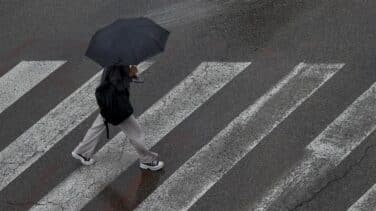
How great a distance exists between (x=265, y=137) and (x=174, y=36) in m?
3.03

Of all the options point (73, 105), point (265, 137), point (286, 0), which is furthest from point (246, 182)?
point (286, 0)

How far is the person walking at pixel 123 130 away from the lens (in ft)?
27.1

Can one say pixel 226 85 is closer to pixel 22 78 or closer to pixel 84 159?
pixel 84 159

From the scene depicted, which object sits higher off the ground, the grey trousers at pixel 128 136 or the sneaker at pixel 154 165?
the grey trousers at pixel 128 136

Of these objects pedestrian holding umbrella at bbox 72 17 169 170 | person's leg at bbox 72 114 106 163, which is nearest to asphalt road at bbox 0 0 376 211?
person's leg at bbox 72 114 106 163

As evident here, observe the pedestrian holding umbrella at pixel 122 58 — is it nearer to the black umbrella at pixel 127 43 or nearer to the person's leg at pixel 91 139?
the black umbrella at pixel 127 43

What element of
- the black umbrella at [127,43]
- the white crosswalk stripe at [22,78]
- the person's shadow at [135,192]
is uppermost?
the black umbrella at [127,43]

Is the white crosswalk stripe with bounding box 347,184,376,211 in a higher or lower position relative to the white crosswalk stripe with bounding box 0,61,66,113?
lower

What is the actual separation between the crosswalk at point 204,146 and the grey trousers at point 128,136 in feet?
0.96

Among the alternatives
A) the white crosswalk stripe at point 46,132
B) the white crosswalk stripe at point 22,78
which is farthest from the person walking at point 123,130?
the white crosswalk stripe at point 22,78

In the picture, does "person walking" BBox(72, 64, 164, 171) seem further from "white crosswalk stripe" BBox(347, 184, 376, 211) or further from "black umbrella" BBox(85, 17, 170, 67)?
"white crosswalk stripe" BBox(347, 184, 376, 211)

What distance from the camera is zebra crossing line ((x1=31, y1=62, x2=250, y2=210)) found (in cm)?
880

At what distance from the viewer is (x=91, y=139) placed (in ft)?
29.5

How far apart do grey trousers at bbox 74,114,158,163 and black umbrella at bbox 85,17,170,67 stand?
0.95 meters
